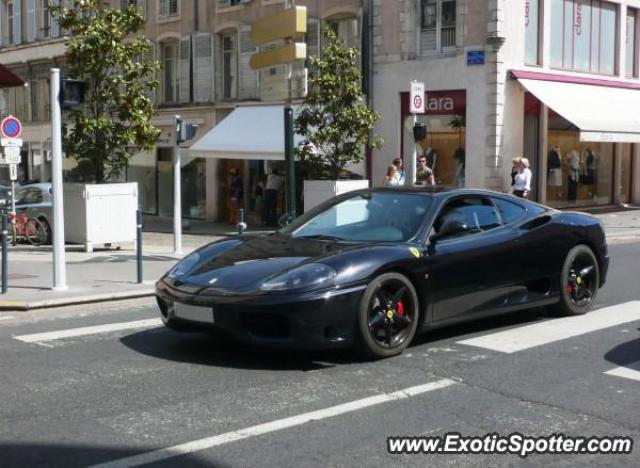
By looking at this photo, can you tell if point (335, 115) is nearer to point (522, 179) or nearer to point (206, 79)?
point (522, 179)

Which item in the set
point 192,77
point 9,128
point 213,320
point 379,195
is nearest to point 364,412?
point 213,320

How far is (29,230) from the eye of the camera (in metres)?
19.6

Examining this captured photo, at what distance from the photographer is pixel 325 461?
177 inches

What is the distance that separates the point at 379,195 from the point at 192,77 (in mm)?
22470

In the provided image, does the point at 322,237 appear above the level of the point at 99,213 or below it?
above

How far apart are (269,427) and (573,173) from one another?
21834 millimetres

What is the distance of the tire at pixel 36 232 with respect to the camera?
19594 mm

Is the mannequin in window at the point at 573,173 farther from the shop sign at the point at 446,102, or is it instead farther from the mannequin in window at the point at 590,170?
the shop sign at the point at 446,102

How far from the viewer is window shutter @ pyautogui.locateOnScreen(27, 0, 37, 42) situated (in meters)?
38.7

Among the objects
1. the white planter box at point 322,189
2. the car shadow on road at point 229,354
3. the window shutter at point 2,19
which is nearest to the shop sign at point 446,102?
the white planter box at point 322,189

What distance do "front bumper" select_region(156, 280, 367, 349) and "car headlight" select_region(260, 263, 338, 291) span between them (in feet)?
0.27

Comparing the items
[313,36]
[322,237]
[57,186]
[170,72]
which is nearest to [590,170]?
[313,36]

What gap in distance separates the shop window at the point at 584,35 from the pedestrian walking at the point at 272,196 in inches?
326

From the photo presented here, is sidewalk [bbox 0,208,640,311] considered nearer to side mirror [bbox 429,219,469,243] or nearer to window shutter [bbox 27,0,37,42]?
side mirror [bbox 429,219,469,243]
